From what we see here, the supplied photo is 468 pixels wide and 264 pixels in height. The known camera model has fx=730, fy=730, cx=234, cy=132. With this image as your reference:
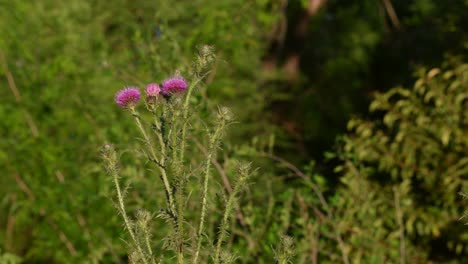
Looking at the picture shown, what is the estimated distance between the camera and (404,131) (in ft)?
15.0

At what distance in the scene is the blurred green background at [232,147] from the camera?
395 cm

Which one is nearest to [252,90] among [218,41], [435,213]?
[218,41]

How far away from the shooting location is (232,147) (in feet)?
13.6

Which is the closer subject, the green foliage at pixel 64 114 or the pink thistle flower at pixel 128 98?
the pink thistle flower at pixel 128 98

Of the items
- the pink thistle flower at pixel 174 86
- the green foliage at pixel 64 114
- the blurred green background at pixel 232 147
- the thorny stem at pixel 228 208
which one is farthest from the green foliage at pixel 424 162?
the pink thistle flower at pixel 174 86

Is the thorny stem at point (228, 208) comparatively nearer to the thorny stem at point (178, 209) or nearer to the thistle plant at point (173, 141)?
the thistle plant at point (173, 141)

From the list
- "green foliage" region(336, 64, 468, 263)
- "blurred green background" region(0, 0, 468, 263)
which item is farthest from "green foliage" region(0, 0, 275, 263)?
"green foliage" region(336, 64, 468, 263)

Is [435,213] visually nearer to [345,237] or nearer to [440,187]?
[440,187]

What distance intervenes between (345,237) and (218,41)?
1.72 meters

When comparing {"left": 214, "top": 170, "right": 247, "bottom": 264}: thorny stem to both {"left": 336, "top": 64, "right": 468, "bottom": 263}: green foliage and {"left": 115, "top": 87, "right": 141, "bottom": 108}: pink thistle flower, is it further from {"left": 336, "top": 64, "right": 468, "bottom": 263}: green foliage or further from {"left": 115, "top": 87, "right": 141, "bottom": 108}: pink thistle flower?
{"left": 336, "top": 64, "right": 468, "bottom": 263}: green foliage

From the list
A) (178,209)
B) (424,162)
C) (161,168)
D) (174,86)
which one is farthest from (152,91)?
(424,162)

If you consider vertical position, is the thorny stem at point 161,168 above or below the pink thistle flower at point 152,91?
below

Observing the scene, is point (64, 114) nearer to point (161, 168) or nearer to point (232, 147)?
point (232, 147)

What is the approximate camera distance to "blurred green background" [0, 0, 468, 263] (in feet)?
12.9
